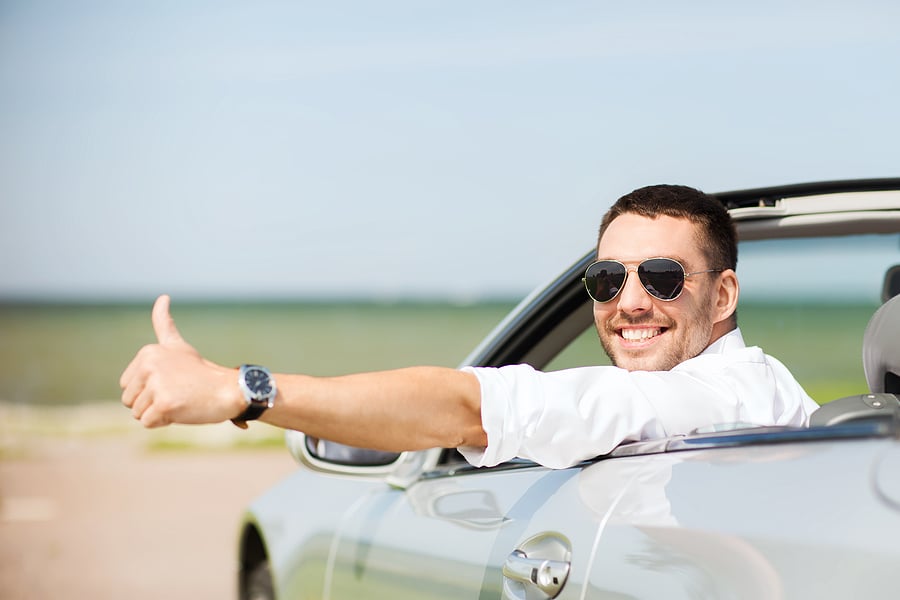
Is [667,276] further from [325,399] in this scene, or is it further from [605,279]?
[325,399]

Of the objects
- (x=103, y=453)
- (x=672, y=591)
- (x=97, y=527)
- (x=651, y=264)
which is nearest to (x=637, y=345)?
(x=651, y=264)

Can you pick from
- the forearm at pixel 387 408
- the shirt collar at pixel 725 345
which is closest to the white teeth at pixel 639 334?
the shirt collar at pixel 725 345

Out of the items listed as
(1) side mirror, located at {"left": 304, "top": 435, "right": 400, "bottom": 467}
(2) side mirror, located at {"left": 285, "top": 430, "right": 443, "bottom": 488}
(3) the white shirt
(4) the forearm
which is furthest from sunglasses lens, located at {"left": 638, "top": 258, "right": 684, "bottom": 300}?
(1) side mirror, located at {"left": 304, "top": 435, "right": 400, "bottom": 467}

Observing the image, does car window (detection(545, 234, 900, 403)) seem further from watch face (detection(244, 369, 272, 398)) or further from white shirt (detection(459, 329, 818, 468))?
watch face (detection(244, 369, 272, 398))

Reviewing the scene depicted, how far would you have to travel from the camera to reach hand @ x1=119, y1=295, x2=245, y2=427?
1.88m

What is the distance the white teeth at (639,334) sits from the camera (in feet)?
8.83

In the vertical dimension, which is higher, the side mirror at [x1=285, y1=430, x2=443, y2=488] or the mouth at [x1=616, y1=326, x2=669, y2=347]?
the mouth at [x1=616, y1=326, x2=669, y2=347]

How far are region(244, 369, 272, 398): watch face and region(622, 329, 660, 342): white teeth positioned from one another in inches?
40.2

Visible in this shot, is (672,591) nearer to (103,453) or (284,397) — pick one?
(284,397)

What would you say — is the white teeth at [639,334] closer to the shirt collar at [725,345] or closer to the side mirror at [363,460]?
the shirt collar at [725,345]

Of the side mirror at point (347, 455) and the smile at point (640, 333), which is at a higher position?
the smile at point (640, 333)

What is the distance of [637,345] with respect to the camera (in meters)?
2.69

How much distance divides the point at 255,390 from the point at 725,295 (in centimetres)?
127

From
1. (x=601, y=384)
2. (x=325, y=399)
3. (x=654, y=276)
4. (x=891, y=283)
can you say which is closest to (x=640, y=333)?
(x=654, y=276)
